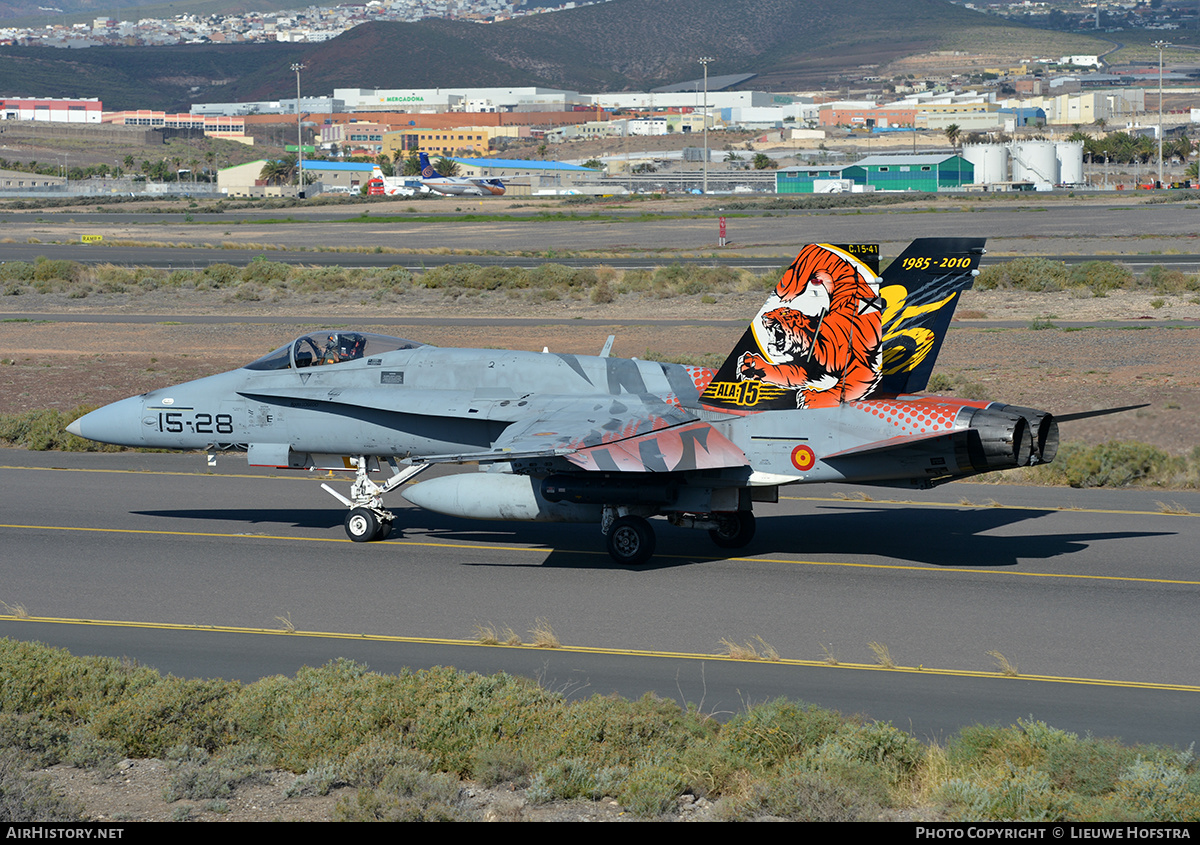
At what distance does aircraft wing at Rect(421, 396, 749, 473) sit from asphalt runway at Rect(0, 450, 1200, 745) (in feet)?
5.53

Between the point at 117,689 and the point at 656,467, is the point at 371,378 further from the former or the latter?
the point at 117,689

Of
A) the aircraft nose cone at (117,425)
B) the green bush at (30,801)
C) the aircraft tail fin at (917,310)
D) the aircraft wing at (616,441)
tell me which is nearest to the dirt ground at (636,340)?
the aircraft tail fin at (917,310)

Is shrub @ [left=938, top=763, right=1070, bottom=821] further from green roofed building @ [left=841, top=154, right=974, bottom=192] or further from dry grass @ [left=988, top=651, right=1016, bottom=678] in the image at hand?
green roofed building @ [left=841, top=154, right=974, bottom=192]

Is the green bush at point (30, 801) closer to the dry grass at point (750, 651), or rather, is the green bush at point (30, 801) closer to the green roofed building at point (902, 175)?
the dry grass at point (750, 651)

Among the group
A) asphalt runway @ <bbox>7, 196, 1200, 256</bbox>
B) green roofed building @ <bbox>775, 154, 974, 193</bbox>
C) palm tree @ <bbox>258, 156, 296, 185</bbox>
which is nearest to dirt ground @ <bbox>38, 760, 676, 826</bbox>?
asphalt runway @ <bbox>7, 196, 1200, 256</bbox>

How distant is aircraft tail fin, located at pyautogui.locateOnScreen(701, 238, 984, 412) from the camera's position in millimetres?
16672

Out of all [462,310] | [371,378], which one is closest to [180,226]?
[462,310]

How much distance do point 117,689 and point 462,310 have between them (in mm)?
39655

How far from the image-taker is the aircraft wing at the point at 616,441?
16078mm

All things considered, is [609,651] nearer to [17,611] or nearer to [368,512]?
[368,512]

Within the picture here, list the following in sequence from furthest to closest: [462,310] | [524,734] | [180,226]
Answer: [180,226]
[462,310]
[524,734]

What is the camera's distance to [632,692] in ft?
39.4

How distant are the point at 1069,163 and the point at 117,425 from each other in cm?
16558

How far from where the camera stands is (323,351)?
19000 millimetres
